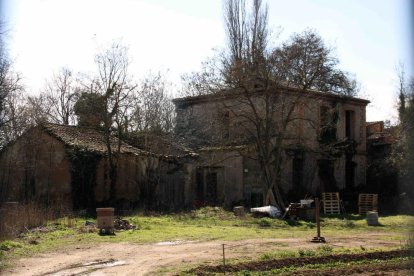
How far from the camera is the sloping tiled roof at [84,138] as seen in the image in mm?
28328

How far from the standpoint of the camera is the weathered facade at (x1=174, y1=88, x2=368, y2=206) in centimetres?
2855

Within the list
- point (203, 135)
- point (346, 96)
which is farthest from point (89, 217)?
point (346, 96)

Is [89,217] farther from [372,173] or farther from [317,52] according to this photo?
[372,173]

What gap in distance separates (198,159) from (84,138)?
291 inches

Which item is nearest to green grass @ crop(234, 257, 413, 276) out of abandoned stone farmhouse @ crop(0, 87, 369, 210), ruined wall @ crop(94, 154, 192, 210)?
abandoned stone farmhouse @ crop(0, 87, 369, 210)

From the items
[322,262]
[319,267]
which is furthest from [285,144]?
[319,267]

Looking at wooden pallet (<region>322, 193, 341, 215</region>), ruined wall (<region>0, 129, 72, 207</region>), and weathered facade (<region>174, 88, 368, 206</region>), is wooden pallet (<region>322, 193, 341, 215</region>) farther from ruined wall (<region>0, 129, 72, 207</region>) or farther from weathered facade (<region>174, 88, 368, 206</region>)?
ruined wall (<region>0, 129, 72, 207</region>)

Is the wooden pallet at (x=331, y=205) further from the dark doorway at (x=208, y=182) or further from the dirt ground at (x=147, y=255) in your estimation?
the dirt ground at (x=147, y=255)

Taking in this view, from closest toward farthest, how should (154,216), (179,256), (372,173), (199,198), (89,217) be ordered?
1. (179,256)
2. (89,217)
3. (154,216)
4. (199,198)
5. (372,173)

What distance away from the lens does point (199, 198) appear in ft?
110

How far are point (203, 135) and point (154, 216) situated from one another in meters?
10.9

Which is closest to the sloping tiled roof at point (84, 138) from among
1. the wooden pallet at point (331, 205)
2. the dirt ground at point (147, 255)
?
the wooden pallet at point (331, 205)

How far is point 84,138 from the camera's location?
30156 millimetres

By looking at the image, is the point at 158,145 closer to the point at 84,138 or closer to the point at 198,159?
the point at 198,159
